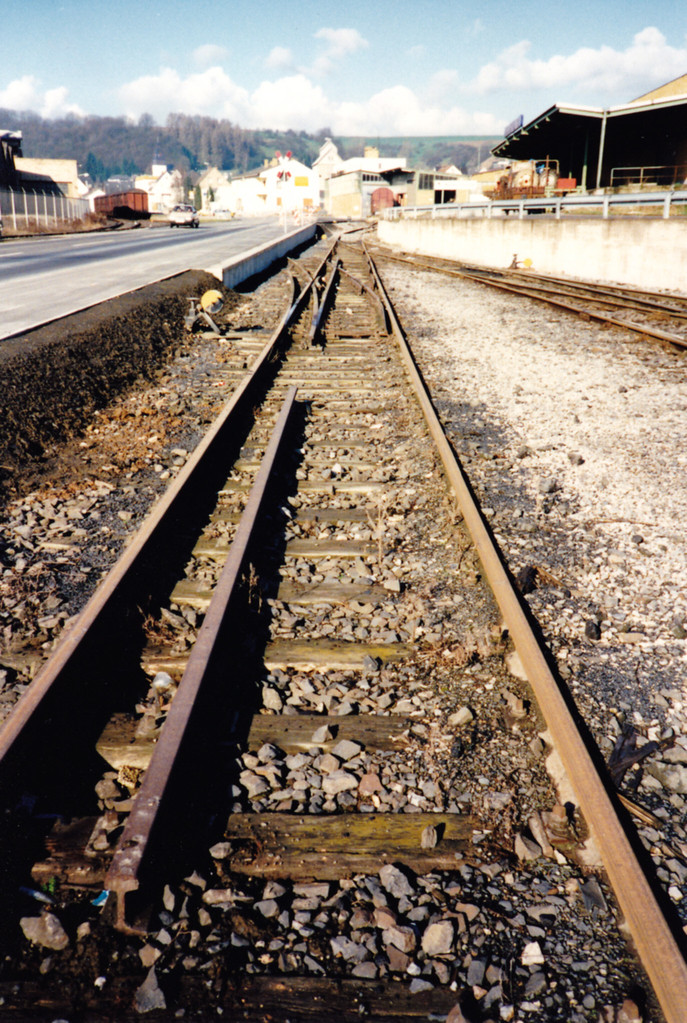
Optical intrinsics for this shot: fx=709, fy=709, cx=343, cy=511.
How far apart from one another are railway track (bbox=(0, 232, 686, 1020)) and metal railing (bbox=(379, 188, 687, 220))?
15.9m

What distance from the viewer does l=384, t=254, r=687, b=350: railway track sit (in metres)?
12.9

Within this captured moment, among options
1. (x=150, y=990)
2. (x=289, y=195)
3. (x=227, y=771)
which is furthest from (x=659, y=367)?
(x=289, y=195)

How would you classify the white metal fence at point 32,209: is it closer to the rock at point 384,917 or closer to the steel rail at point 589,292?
the steel rail at point 589,292

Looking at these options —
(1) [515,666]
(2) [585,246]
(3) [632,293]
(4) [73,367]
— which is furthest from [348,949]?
(2) [585,246]

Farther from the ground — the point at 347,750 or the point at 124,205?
the point at 124,205

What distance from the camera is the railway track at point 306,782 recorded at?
212 cm

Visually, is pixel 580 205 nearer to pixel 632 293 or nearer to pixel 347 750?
pixel 632 293

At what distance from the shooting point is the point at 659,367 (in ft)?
33.7

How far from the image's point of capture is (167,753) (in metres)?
2.64

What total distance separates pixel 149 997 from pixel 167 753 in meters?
0.79

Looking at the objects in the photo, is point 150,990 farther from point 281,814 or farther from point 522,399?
point 522,399

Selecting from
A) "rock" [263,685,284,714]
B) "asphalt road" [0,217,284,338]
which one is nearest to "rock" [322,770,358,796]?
"rock" [263,685,284,714]

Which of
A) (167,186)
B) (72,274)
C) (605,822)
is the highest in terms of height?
(167,186)

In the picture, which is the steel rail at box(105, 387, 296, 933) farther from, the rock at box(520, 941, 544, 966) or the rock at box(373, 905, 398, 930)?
the rock at box(520, 941, 544, 966)
